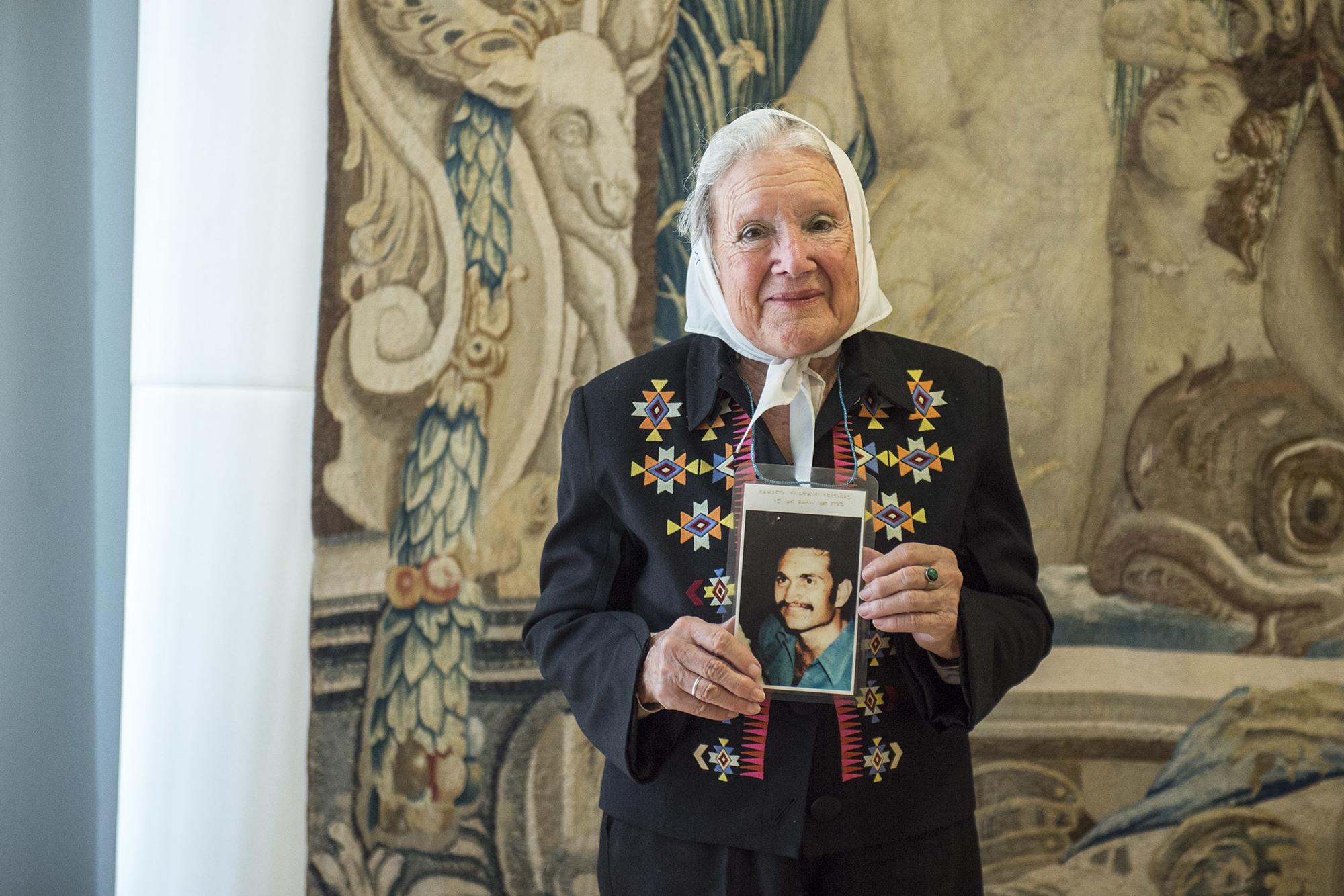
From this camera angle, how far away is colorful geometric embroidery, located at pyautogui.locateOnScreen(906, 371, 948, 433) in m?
1.76

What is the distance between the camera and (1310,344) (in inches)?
122

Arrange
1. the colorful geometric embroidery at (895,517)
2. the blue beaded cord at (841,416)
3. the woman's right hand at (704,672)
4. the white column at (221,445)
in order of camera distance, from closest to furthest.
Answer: the woman's right hand at (704,672)
the blue beaded cord at (841,416)
the colorful geometric embroidery at (895,517)
the white column at (221,445)

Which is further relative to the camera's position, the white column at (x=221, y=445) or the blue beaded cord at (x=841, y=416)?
the white column at (x=221, y=445)

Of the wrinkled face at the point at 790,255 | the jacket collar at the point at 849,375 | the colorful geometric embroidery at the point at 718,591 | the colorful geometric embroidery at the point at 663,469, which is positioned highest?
the wrinkled face at the point at 790,255

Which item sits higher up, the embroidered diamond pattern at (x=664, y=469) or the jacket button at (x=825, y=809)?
the embroidered diamond pattern at (x=664, y=469)

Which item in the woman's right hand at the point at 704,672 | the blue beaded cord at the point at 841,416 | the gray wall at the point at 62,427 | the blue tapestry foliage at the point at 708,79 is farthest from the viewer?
the blue tapestry foliage at the point at 708,79

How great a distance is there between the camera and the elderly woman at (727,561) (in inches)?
63.3

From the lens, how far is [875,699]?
166cm

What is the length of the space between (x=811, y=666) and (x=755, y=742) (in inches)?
9.0

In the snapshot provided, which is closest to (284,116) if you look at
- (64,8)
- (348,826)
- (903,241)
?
(64,8)

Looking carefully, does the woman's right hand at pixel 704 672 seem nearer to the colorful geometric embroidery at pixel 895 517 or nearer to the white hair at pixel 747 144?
the colorful geometric embroidery at pixel 895 517

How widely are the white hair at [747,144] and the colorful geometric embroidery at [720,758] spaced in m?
0.88

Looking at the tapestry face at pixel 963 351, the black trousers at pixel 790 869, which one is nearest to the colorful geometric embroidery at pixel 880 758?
the black trousers at pixel 790 869

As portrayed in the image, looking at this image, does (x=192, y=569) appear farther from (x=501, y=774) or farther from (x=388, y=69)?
(x=388, y=69)
